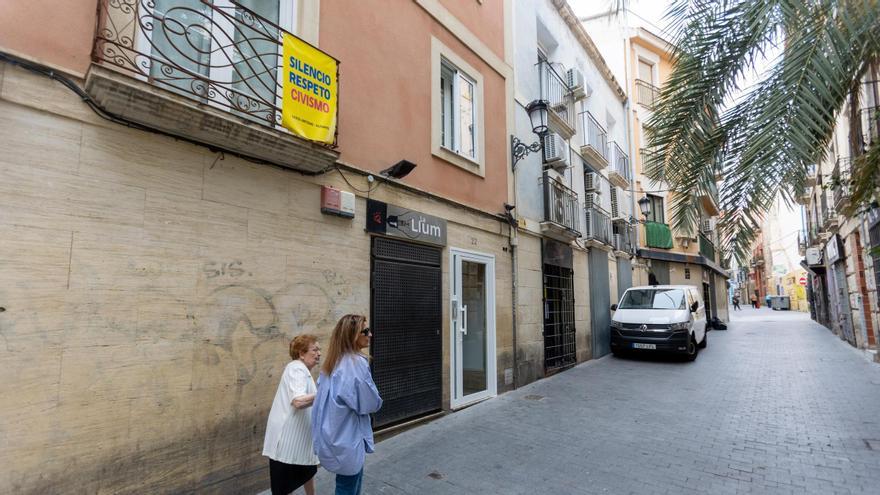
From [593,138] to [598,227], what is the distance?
9.92 feet

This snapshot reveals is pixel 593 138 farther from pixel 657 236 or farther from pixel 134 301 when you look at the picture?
pixel 134 301

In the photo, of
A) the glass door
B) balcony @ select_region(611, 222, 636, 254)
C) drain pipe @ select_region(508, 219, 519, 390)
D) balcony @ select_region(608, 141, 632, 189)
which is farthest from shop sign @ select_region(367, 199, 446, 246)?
balcony @ select_region(608, 141, 632, 189)

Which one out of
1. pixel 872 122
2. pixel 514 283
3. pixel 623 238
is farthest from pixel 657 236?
pixel 514 283

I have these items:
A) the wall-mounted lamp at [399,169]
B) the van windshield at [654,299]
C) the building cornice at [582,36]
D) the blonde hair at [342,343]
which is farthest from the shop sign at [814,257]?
the blonde hair at [342,343]

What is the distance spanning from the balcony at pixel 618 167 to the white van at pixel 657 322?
197 inches

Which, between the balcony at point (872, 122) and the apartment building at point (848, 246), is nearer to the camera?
the balcony at point (872, 122)

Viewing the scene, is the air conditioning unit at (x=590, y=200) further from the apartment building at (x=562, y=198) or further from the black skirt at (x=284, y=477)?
the black skirt at (x=284, y=477)

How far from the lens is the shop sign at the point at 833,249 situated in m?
14.3

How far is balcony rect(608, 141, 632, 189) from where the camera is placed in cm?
1602

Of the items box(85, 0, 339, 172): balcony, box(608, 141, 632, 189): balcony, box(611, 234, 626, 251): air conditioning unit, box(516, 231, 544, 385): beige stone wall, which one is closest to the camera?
box(85, 0, 339, 172): balcony

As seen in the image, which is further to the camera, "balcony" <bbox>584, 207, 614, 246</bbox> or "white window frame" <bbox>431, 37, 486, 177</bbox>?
"balcony" <bbox>584, 207, 614, 246</bbox>

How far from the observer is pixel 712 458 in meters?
4.73

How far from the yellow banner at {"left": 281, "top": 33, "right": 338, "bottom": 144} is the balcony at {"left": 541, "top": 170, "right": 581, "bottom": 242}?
6050 mm

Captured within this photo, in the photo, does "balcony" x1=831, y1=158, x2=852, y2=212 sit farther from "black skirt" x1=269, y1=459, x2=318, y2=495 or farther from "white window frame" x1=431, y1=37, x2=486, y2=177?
"black skirt" x1=269, y1=459, x2=318, y2=495
